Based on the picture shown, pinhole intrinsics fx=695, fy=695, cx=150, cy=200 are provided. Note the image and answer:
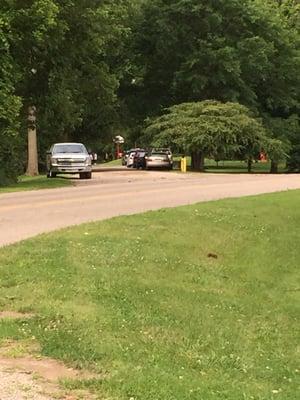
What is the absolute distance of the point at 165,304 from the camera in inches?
336

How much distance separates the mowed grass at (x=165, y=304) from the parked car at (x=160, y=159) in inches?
1344

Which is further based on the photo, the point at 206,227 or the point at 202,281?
the point at 206,227

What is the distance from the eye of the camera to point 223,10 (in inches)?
1970

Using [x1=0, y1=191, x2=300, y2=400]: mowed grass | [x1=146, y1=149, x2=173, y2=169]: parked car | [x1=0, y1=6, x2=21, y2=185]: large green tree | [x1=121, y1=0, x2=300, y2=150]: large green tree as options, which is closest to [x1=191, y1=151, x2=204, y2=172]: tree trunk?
[x1=146, y1=149, x2=173, y2=169]: parked car

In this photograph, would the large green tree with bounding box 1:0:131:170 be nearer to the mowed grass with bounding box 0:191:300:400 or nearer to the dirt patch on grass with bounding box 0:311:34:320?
the mowed grass with bounding box 0:191:300:400

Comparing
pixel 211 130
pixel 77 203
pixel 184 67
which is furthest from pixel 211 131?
pixel 77 203

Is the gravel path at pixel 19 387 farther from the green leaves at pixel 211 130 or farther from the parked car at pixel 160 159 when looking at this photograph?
the parked car at pixel 160 159

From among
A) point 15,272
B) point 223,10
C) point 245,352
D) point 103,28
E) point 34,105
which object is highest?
point 223,10

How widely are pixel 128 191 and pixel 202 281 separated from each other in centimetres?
1263

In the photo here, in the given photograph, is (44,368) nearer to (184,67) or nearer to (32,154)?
(32,154)

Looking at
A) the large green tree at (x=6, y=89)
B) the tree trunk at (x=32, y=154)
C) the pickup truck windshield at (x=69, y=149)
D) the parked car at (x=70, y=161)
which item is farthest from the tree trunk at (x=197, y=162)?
the large green tree at (x=6, y=89)

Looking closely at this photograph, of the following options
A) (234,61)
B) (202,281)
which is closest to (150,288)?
(202,281)

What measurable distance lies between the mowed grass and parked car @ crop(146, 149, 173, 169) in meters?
34.1

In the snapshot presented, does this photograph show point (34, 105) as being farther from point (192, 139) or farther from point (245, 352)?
point (245, 352)
